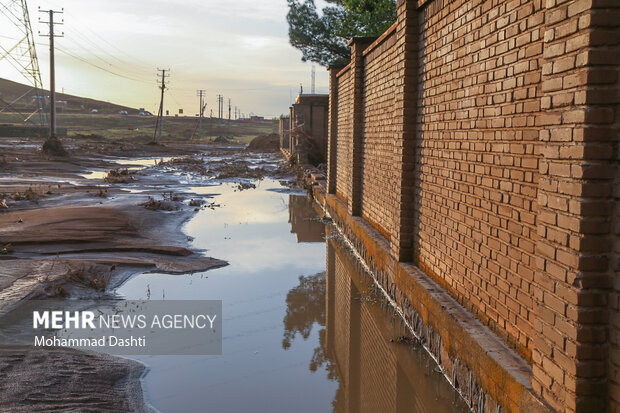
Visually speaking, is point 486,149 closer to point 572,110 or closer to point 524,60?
point 524,60

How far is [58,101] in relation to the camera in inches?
4916

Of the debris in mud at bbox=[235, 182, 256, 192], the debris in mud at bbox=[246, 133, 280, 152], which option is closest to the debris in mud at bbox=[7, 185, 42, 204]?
the debris in mud at bbox=[235, 182, 256, 192]

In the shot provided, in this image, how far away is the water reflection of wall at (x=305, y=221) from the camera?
12.1 meters

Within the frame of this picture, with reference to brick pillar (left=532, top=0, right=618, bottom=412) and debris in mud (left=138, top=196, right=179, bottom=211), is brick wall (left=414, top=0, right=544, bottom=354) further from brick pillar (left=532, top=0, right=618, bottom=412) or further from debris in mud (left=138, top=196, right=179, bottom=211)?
debris in mud (left=138, top=196, right=179, bottom=211)

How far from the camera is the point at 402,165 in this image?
668cm

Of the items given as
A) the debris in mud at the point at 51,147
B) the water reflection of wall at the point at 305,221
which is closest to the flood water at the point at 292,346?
the water reflection of wall at the point at 305,221

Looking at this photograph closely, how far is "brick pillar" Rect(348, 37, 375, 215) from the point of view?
426 inches

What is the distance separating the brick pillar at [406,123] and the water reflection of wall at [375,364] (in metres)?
0.87

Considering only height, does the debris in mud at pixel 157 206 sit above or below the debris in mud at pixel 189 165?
below

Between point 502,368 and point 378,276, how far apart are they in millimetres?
4375

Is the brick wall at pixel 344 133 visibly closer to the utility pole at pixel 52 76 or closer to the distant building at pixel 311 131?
the distant building at pixel 311 131

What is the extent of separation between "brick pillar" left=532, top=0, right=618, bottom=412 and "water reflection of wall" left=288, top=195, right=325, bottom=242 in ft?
28.7

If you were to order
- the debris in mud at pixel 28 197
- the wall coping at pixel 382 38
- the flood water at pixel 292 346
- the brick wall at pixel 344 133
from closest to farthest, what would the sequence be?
1. the flood water at pixel 292 346
2. the wall coping at pixel 382 38
3. the brick wall at pixel 344 133
4. the debris in mud at pixel 28 197

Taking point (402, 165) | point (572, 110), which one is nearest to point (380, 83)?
point (402, 165)
